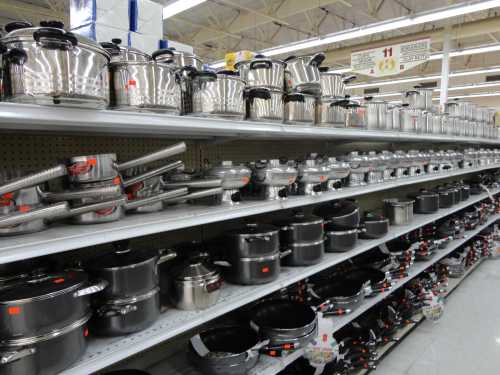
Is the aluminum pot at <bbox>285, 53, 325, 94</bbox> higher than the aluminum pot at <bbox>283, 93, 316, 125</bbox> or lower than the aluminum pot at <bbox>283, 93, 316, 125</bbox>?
higher

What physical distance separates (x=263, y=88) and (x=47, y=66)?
35.5 inches

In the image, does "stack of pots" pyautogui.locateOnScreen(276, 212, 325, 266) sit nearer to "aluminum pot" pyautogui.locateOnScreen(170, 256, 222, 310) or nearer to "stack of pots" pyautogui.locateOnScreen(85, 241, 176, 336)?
"aluminum pot" pyautogui.locateOnScreen(170, 256, 222, 310)

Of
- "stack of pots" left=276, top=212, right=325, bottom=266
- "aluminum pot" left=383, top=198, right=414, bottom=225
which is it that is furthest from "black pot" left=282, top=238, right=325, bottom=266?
"aluminum pot" left=383, top=198, right=414, bottom=225

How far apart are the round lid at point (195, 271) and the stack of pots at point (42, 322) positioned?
40cm

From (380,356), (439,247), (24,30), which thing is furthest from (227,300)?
(439,247)

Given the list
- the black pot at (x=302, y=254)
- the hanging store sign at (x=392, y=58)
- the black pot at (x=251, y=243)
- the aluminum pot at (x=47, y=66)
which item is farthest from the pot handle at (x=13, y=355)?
the hanging store sign at (x=392, y=58)

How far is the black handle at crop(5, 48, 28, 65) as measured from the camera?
0.82 meters

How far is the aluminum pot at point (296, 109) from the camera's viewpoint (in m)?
1.70

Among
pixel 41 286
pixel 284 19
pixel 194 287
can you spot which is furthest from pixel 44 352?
pixel 284 19

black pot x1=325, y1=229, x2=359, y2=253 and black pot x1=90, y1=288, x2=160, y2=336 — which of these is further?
black pot x1=325, y1=229, x2=359, y2=253

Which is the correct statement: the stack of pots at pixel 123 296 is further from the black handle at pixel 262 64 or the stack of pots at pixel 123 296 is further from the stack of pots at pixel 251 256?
the black handle at pixel 262 64

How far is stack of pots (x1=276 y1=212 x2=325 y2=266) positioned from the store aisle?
1182 millimetres

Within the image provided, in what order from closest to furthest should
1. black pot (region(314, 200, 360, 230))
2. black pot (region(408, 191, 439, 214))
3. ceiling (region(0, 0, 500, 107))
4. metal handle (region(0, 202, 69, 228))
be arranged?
metal handle (region(0, 202, 69, 228))
black pot (region(314, 200, 360, 230))
black pot (region(408, 191, 439, 214))
ceiling (region(0, 0, 500, 107))

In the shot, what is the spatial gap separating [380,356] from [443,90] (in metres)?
4.07
